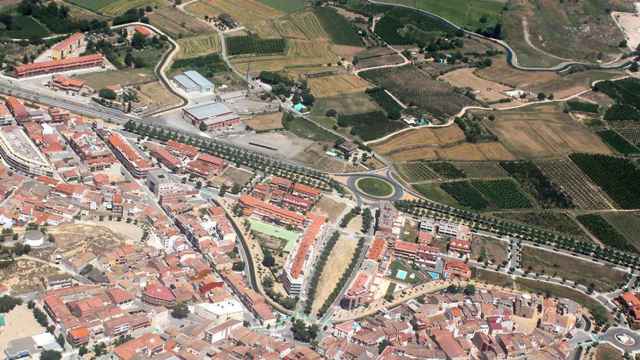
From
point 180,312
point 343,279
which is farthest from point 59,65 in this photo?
point 343,279

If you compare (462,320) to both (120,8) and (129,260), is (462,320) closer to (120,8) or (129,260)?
(129,260)

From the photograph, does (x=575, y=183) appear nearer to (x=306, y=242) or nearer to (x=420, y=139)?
(x=420, y=139)

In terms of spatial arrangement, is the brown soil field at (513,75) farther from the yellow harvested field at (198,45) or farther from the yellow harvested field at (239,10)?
the yellow harvested field at (198,45)

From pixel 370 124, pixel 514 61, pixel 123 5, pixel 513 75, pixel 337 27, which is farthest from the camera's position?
pixel 337 27

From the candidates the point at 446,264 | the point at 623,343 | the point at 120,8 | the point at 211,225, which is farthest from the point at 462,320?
the point at 120,8

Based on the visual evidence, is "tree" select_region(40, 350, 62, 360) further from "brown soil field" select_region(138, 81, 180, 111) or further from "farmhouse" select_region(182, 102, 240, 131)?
"brown soil field" select_region(138, 81, 180, 111)

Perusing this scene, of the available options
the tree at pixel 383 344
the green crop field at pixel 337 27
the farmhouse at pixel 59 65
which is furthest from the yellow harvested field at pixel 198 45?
the tree at pixel 383 344
